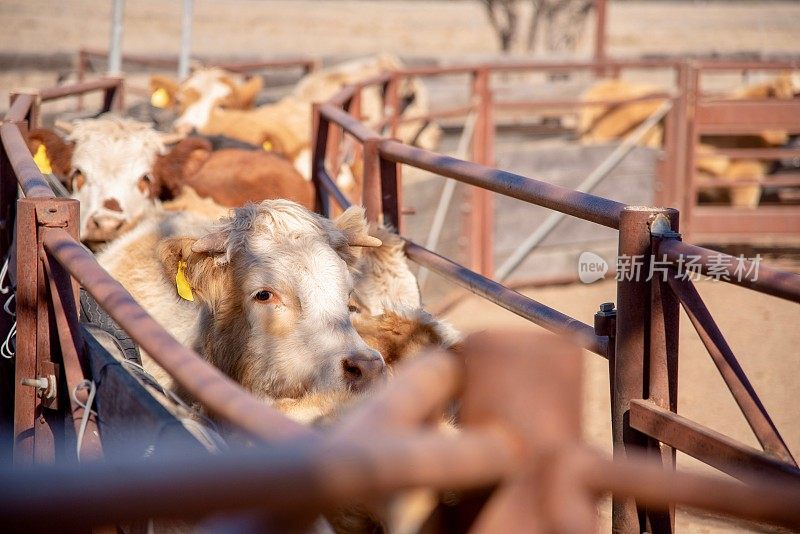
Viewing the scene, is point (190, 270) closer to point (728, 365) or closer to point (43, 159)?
point (728, 365)

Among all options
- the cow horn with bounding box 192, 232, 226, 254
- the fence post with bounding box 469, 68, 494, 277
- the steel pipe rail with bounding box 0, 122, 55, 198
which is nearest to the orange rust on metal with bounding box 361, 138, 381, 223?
the cow horn with bounding box 192, 232, 226, 254

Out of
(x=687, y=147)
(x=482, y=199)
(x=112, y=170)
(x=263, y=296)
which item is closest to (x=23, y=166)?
(x=263, y=296)

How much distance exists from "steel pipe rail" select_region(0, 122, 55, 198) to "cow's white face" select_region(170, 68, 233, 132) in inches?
222

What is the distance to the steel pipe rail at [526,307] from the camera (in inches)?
99.1

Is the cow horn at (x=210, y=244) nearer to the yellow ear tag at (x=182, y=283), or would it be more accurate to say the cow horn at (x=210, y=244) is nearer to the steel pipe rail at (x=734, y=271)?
the yellow ear tag at (x=182, y=283)

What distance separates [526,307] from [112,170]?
11.1ft

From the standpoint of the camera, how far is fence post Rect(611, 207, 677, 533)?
2246 mm

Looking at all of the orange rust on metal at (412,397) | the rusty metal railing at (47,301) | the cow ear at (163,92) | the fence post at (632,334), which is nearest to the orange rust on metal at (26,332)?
the rusty metal railing at (47,301)

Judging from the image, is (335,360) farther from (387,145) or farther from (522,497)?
(522,497)

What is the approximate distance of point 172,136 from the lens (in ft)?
19.6

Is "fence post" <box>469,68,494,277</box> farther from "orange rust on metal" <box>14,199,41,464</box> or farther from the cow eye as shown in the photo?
"orange rust on metal" <box>14,199,41,464</box>

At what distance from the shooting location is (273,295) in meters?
3.01

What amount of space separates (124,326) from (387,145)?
2.38m

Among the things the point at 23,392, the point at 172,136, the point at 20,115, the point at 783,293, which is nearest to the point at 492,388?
the point at 783,293
